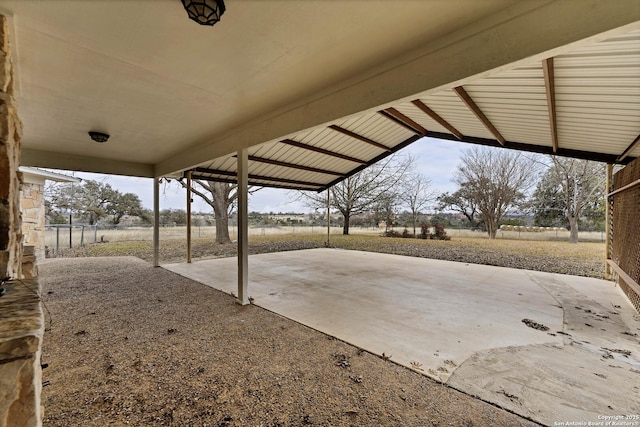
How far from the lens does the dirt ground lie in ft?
5.30

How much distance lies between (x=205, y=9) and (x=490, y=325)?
3.99 m

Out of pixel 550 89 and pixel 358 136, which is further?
pixel 358 136

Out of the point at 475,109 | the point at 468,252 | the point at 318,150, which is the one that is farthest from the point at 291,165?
the point at 468,252

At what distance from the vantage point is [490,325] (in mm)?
2973

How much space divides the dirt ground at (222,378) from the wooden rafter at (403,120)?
12.5 ft

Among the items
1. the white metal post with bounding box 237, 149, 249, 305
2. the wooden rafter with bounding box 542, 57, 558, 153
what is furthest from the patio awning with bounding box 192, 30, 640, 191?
the white metal post with bounding box 237, 149, 249, 305

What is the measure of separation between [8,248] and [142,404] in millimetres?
1284

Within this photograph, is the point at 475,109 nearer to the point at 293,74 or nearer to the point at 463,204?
the point at 293,74

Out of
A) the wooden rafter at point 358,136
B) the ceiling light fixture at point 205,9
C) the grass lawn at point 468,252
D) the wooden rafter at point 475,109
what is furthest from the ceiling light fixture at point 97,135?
the wooden rafter at point 475,109

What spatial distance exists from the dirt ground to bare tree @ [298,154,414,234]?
10860 millimetres

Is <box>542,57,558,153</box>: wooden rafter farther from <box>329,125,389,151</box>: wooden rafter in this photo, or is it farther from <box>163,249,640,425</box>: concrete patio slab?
<box>329,125,389,151</box>: wooden rafter

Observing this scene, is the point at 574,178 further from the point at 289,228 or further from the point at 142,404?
the point at 142,404

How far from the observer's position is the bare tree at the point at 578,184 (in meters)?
10.5

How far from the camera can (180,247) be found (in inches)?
405
